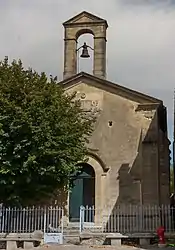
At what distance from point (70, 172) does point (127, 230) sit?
3.75m

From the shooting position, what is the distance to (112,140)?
26172mm

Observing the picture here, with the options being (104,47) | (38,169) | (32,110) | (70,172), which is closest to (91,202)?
(70,172)

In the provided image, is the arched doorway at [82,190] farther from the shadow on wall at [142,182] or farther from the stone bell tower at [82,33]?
the stone bell tower at [82,33]

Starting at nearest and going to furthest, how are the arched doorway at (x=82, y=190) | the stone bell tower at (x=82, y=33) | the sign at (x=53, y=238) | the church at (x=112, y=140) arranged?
the sign at (x=53, y=238) → the church at (x=112, y=140) → the arched doorway at (x=82, y=190) → the stone bell tower at (x=82, y=33)

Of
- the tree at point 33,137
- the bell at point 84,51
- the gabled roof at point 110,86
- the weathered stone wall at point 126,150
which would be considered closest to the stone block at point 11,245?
the tree at point 33,137

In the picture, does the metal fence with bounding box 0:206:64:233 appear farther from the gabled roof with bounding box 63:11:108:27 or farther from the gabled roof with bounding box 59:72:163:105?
the gabled roof with bounding box 63:11:108:27

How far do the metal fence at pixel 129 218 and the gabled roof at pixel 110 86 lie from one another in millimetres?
5651

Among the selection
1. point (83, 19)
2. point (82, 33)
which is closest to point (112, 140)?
point (82, 33)

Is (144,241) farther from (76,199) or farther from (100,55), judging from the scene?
(100,55)

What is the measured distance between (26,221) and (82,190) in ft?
14.9

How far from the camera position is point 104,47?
26969 millimetres

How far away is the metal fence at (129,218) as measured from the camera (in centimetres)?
2306

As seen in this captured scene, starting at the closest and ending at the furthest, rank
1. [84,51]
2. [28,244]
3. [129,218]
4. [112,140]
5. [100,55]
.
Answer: [28,244], [129,218], [112,140], [100,55], [84,51]

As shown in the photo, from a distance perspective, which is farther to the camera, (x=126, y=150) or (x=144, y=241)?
(x=126, y=150)
